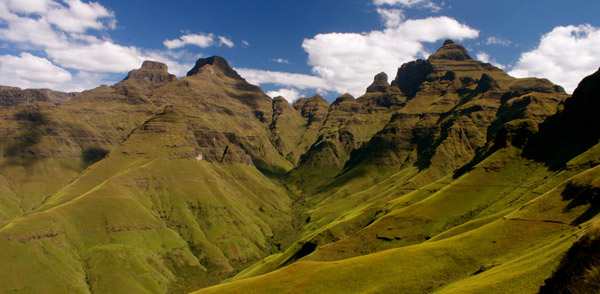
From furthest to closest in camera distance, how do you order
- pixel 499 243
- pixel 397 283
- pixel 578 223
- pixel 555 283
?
pixel 499 243 < pixel 578 223 < pixel 397 283 < pixel 555 283

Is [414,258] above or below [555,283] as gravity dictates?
below

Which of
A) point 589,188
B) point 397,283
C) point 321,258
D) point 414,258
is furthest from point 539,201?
point 321,258

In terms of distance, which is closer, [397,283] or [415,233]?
[397,283]

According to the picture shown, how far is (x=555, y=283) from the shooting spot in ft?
198

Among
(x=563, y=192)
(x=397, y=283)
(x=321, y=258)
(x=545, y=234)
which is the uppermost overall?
(x=563, y=192)

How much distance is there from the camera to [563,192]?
432 ft

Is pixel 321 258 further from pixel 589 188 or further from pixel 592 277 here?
pixel 592 277

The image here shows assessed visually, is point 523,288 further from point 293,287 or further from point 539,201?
point 539,201

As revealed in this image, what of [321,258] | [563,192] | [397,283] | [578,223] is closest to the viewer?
[397,283]

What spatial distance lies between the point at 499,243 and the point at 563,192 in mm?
37905

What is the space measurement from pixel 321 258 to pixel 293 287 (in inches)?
2938

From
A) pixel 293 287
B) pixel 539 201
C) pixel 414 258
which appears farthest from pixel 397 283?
pixel 539 201

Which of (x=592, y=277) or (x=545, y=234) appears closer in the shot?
(x=592, y=277)

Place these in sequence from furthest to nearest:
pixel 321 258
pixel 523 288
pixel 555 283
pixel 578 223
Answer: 1. pixel 321 258
2. pixel 578 223
3. pixel 523 288
4. pixel 555 283
